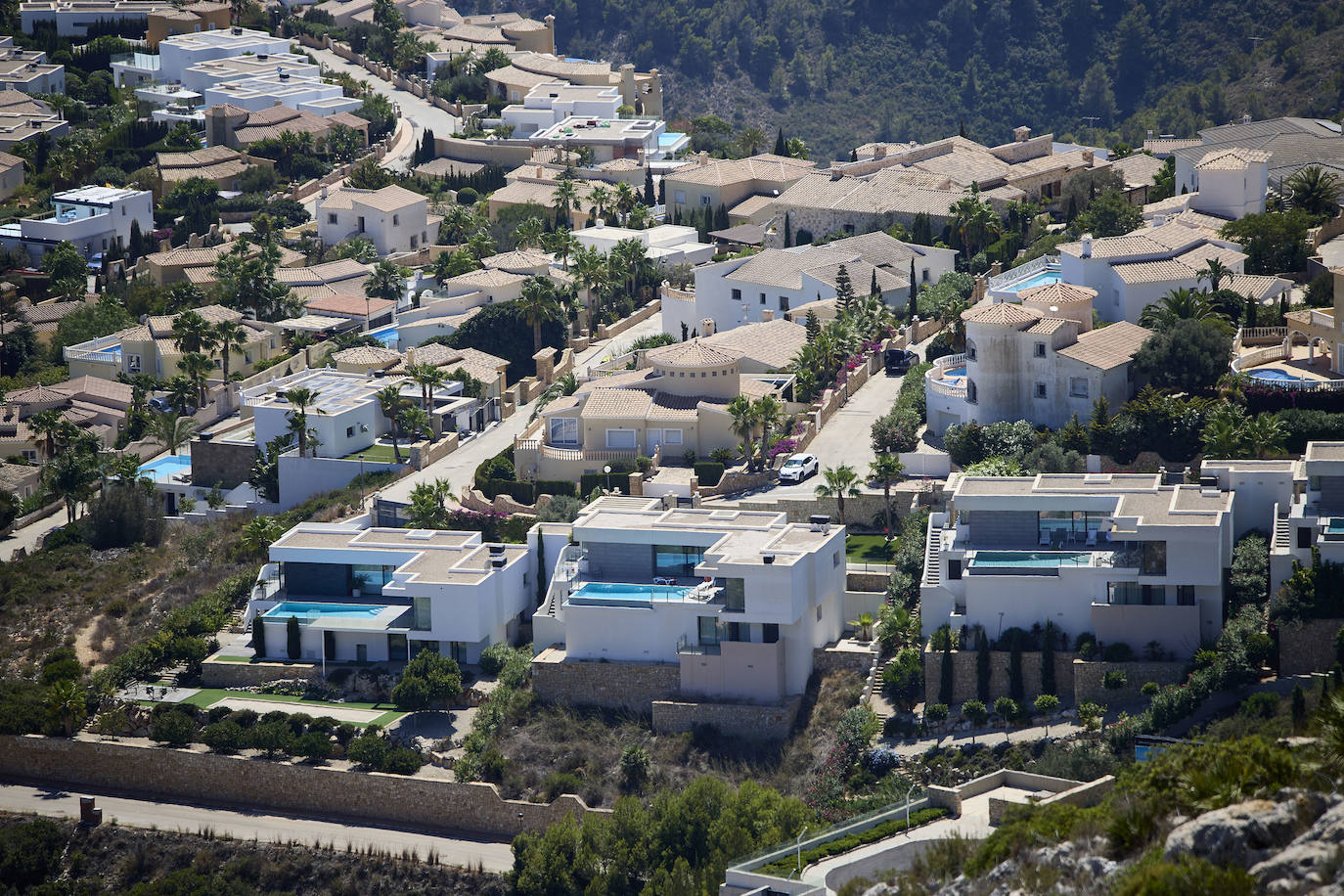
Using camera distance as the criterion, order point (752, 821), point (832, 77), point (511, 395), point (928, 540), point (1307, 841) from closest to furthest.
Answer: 1. point (1307, 841)
2. point (752, 821)
3. point (928, 540)
4. point (511, 395)
5. point (832, 77)

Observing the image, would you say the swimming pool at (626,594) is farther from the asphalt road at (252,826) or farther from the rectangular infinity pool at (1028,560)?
the rectangular infinity pool at (1028,560)

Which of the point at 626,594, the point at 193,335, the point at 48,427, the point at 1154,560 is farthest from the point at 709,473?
the point at 48,427

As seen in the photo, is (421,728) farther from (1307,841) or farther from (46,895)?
(1307,841)

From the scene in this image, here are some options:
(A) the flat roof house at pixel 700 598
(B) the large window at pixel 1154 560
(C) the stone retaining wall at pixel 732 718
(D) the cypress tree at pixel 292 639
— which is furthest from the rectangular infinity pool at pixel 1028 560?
(D) the cypress tree at pixel 292 639

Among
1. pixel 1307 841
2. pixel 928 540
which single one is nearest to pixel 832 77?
pixel 928 540

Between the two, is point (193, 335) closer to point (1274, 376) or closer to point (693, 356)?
point (693, 356)

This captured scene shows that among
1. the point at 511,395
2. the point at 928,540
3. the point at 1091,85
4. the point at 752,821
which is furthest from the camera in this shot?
the point at 1091,85

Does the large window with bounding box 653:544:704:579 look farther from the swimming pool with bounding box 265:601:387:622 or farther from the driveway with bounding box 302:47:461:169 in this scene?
the driveway with bounding box 302:47:461:169
